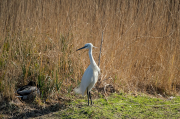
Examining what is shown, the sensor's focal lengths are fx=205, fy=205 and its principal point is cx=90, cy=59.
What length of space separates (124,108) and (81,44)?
1392 millimetres

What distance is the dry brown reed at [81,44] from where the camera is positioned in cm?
324

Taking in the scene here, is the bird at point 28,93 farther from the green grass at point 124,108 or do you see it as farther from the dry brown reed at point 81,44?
the green grass at point 124,108

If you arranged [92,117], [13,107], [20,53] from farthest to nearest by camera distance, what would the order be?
1. [20,53]
2. [13,107]
3. [92,117]

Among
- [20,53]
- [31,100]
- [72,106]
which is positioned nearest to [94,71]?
[72,106]

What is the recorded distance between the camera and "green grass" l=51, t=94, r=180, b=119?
267 cm

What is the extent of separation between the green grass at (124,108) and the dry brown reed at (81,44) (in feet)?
1.08

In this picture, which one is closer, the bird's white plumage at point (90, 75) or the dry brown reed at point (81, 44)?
the bird's white plumage at point (90, 75)

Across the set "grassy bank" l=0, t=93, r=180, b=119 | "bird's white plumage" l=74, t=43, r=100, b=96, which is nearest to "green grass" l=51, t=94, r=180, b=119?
"grassy bank" l=0, t=93, r=180, b=119

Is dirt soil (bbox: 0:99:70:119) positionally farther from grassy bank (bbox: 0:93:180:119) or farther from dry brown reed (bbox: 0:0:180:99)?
dry brown reed (bbox: 0:0:180:99)

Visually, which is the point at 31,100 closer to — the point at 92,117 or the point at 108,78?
the point at 92,117

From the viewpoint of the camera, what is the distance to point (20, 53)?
322 centimetres

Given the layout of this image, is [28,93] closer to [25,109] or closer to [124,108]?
[25,109]

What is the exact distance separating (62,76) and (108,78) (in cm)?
77

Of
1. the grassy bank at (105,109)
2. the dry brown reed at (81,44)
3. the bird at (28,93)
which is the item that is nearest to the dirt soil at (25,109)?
the grassy bank at (105,109)
